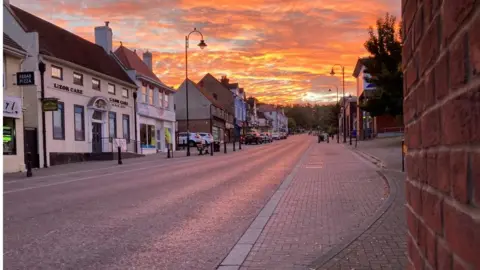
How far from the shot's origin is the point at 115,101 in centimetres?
3553

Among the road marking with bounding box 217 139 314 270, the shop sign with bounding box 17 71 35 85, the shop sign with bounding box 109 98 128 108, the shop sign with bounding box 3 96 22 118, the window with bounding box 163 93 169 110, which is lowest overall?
the road marking with bounding box 217 139 314 270

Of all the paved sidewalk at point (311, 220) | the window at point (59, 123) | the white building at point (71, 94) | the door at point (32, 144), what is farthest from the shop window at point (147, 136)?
the paved sidewalk at point (311, 220)

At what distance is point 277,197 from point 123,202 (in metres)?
3.65


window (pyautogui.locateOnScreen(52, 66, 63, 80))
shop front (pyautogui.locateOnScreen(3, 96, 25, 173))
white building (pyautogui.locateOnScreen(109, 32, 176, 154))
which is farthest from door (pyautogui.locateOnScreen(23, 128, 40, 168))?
white building (pyautogui.locateOnScreen(109, 32, 176, 154))

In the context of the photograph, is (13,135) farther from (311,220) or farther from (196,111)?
(196,111)

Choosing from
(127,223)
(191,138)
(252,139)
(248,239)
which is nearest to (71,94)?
(127,223)

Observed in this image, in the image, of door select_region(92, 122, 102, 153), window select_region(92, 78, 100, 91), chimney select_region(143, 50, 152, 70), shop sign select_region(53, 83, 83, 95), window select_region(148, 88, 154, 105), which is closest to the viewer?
shop sign select_region(53, 83, 83, 95)

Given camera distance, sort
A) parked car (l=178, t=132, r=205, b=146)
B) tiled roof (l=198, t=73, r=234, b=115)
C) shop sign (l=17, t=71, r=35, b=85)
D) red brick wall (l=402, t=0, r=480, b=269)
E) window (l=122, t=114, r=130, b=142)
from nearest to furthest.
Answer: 1. red brick wall (l=402, t=0, r=480, b=269)
2. shop sign (l=17, t=71, r=35, b=85)
3. window (l=122, t=114, r=130, b=142)
4. parked car (l=178, t=132, r=205, b=146)
5. tiled roof (l=198, t=73, r=234, b=115)

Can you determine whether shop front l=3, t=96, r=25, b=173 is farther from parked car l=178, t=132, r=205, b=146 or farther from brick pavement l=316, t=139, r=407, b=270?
parked car l=178, t=132, r=205, b=146

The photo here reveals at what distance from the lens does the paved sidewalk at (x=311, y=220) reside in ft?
19.7

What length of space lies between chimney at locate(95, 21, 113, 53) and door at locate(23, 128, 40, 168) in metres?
16.7

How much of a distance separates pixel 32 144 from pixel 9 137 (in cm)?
233

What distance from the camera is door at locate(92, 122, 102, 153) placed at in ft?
104

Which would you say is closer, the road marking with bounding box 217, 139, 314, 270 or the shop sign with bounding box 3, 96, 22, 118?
the road marking with bounding box 217, 139, 314, 270
